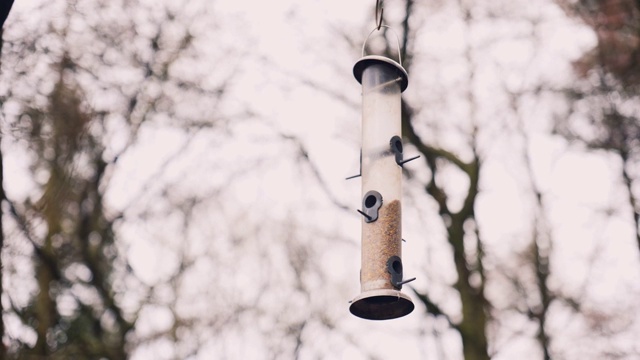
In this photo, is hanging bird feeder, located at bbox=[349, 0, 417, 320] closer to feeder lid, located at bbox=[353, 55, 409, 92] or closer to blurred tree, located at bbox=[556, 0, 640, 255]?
feeder lid, located at bbox=[353, 55, 409, 92]

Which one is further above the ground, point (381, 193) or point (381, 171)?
point (381, 171)

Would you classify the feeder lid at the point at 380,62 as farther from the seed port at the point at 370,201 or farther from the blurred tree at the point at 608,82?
the blurred tree at the point at 608,82

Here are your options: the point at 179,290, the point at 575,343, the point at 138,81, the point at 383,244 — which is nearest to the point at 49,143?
the point at 138,81

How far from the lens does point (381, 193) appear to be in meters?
7.00

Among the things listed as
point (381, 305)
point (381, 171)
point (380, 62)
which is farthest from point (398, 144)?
point (381, 305)

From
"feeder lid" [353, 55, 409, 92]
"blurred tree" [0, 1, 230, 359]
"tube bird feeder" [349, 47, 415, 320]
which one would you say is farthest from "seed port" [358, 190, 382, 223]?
"blurred tree" [0, 1, 230, 359]

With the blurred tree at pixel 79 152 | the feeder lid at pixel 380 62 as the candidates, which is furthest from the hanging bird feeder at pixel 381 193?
the blurred tree at pixel 79 152

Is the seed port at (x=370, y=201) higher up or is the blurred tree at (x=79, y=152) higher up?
the blurred tree at (x=79, y=152)

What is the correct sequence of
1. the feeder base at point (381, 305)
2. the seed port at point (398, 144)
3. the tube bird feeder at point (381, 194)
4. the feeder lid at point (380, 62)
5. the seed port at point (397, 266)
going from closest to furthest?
the feeder base at point (381, 305) → the tube bird feeder at point (381, 194) → the seed port at point (397, 266) → the seed port at point (398, 144) → the feeder lid at point (380, 62)

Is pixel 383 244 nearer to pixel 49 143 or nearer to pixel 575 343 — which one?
pixel 49 143

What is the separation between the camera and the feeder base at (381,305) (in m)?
6.35

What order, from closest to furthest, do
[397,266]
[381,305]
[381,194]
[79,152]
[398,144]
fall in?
[381,305]
[397,266]
[381,194]
[398,144]
[79,152]

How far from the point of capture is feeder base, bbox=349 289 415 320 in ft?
20.8

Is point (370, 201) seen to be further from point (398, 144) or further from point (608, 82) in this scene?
point (608, 82)
